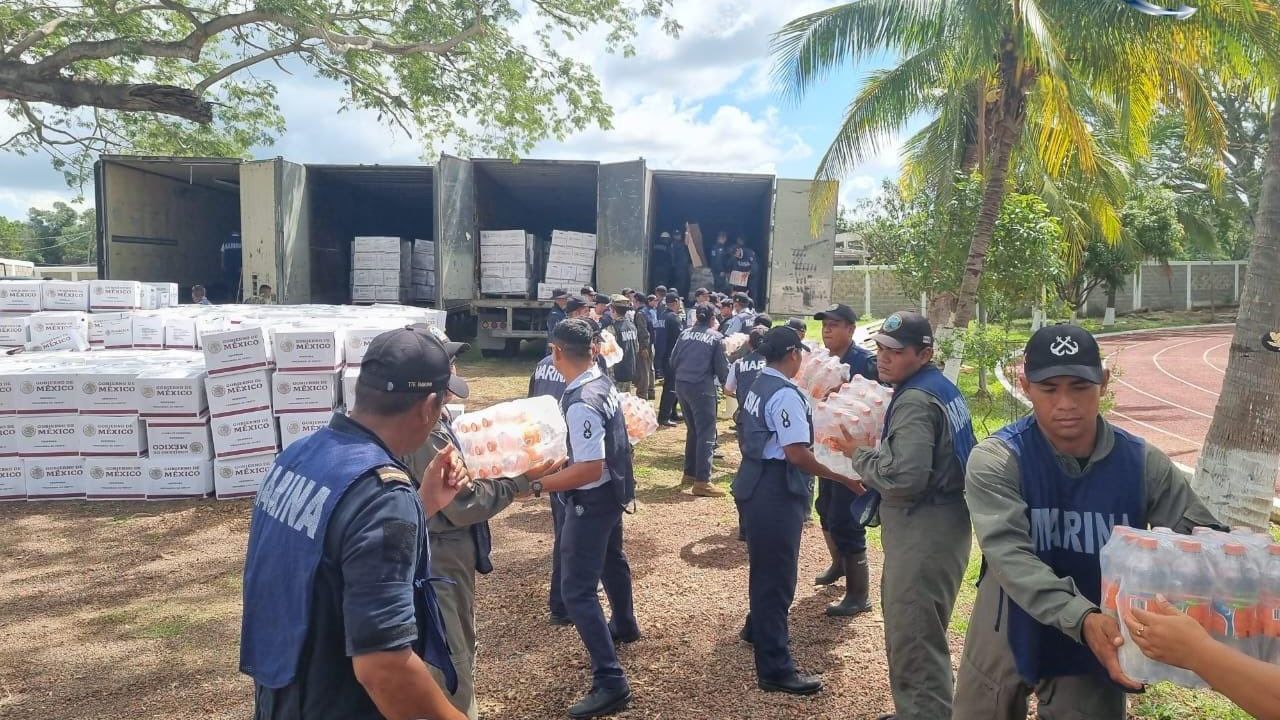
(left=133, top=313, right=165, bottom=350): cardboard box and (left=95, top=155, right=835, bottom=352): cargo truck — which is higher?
(left=95, top=155, right=835, bottom=352): cargo truck

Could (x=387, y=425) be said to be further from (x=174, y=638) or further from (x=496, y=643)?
(x=174, y=638)

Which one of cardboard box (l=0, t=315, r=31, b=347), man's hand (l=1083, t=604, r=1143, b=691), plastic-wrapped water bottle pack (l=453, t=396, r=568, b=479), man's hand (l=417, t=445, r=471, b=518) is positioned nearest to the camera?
man's hand (l=1083, t=604, r=1143, b=691)

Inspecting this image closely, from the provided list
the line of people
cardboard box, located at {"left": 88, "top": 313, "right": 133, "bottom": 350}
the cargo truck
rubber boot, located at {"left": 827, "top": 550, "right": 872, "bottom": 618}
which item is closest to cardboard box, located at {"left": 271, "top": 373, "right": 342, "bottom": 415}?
cardboard box, located at {"left": 88, "top": 313, "right": 133, "bottom": 350}

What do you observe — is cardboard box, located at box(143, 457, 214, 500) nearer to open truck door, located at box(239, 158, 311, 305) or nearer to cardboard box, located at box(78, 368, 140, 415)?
cardboard box, located at box(78, 368, 140, 415)

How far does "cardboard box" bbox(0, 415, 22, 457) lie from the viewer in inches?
269

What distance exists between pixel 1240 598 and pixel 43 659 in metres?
5.41

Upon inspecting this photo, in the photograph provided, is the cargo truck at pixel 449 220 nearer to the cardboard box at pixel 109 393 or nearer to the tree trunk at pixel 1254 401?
the cardboard box at pixel 109 393

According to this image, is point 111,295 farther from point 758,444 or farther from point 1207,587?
point 1207,587

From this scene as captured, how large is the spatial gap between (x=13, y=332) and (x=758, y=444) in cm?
1022

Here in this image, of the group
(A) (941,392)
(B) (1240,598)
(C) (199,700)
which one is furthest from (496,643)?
(B) (1240,598)

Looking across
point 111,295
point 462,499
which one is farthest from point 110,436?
point 462,499

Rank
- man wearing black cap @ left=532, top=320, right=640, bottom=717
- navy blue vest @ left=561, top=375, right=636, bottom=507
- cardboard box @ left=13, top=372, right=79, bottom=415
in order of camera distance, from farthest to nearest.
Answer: cardboard box @ left=13, top=372, right=79, bottom=415
navy blue vest @ left=561, top=375, right=636, bottom=507
man wearing black cap @ left=532, top=320, right=640, bottom=717

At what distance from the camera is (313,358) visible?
22.9 ft

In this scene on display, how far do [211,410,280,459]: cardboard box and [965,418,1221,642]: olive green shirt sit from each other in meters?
6.45
